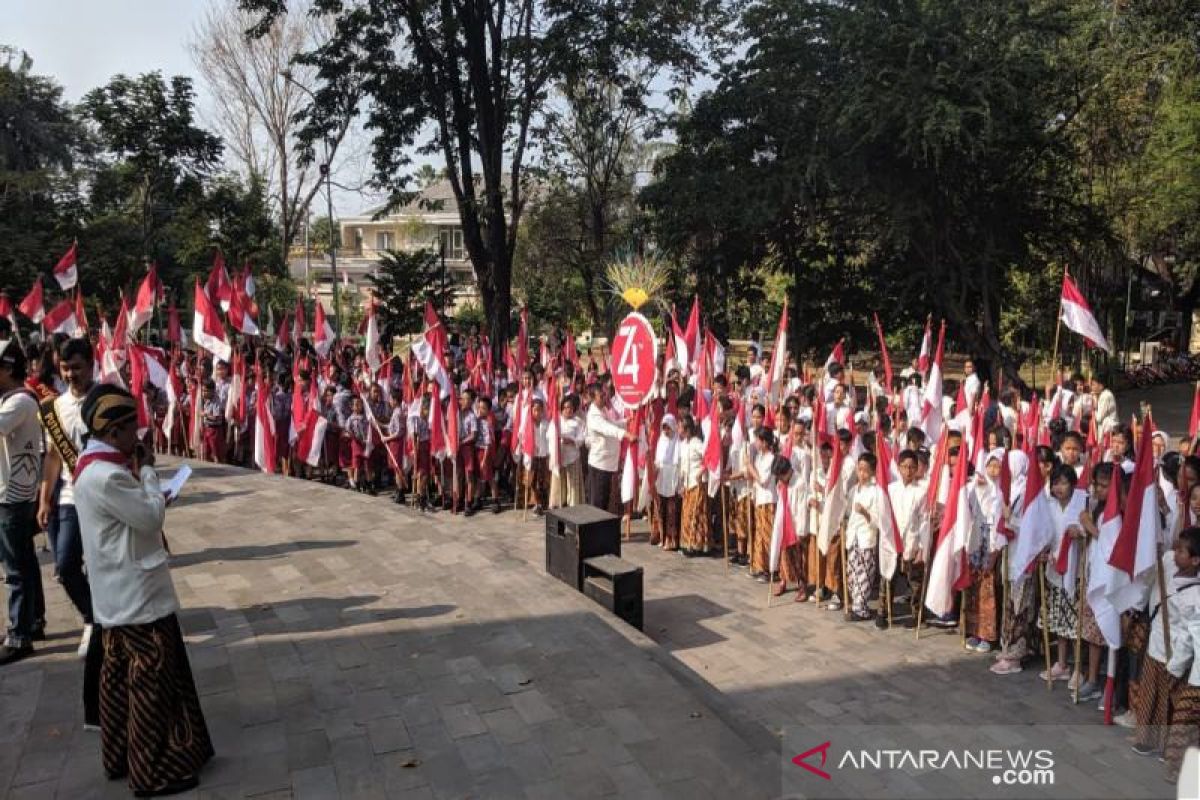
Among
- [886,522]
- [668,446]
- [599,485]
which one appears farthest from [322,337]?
[886,522]

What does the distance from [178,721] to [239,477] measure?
826cm

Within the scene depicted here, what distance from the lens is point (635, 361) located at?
365 inches

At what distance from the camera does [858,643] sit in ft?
24.9

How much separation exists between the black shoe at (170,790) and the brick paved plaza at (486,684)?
126mm

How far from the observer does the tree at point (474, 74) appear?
65.4 ft

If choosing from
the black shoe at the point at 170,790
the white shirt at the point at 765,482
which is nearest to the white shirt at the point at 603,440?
the white shirt at the point at 765,482

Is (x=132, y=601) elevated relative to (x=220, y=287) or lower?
Result: lower

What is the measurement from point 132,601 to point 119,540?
29 centimetres

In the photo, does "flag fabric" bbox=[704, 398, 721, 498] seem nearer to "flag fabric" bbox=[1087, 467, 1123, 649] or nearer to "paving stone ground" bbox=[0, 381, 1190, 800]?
"paving stone ground" bbox=[0, 381, 1190, 800]

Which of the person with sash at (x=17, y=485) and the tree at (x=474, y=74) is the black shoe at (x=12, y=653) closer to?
the person with sash at (x=17, y=485)

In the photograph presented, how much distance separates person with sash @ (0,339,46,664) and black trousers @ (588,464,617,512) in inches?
244

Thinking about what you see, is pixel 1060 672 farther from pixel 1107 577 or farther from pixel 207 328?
pixel 207 328

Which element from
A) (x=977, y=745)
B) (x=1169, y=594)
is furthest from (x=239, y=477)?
(x=1169, y=594)

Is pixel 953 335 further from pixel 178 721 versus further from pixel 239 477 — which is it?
pixel 178 721
